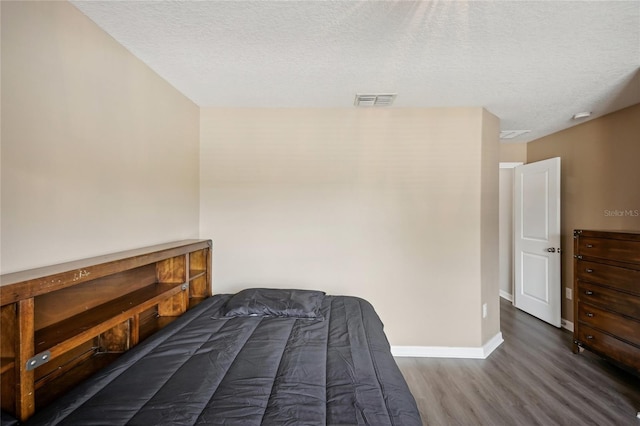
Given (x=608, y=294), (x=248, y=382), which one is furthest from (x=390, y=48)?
(x=608, y=294)

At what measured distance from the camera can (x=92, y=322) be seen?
1231 mm

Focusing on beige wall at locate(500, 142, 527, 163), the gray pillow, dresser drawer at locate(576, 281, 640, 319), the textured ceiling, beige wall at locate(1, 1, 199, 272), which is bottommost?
dresser drawer at locate(576, 281, 640, 319)

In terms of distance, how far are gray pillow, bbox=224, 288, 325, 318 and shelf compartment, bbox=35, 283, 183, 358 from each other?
472 millimetres

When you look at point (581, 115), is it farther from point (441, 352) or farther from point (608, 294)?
point (441, 352)

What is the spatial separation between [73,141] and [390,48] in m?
1.91

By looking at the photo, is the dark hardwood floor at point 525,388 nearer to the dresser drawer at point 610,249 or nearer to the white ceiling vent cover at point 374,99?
the dresser drawer at point 610,249

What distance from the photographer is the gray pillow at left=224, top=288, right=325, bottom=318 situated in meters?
1.77

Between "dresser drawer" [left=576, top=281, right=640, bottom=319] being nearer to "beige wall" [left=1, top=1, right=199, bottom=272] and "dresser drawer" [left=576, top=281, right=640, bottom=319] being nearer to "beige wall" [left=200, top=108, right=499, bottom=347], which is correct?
"beige wall" [left=200, top=108, right=499, bottom=347]

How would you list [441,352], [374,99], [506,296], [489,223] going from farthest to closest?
[506,296], [489,223], [441,352], [374,99]

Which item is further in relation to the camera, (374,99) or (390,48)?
(374,99)

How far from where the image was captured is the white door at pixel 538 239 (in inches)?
123

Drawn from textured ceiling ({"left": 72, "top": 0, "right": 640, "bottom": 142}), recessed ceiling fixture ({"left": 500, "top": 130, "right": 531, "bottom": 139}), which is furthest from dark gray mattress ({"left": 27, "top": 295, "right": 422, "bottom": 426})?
recessed ceiling fixture ({"left": 500, "top": 130, "right": 531, "bottom": 139})

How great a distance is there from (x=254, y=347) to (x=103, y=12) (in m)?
1.99

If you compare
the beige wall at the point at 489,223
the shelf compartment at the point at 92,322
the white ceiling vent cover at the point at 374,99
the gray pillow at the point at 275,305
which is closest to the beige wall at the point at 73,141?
the shelf compartment at the point at 92,322
